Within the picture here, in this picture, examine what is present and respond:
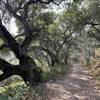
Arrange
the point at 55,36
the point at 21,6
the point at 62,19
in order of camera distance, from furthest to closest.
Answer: the point at 55,36
the point at 62,19
the point at 21,6

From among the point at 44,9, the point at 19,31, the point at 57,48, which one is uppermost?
the point at 44,9

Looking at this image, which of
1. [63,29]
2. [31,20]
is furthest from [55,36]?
[31,20]

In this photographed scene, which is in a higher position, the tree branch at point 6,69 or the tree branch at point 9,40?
the tree branch at point 9,40

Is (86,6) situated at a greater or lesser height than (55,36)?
greater

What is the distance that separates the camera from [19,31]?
17938 millimetres

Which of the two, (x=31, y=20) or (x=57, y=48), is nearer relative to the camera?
(x=31, y=20)

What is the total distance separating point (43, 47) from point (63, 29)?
3.14 metres

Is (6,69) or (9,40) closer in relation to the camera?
(6,69)

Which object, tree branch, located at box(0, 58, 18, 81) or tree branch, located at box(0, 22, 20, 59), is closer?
tree branch, located at box(0, 58, 18, 81)

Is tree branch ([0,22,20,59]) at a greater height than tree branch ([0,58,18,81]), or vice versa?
tree branch ([0,22,20,59])

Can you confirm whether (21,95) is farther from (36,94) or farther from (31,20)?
(31,20)

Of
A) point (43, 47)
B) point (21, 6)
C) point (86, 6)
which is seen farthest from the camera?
point (43, 47)

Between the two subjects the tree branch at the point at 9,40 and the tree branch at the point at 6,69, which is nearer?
the tree branch at the point at 6,69

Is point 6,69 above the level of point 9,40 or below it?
below
